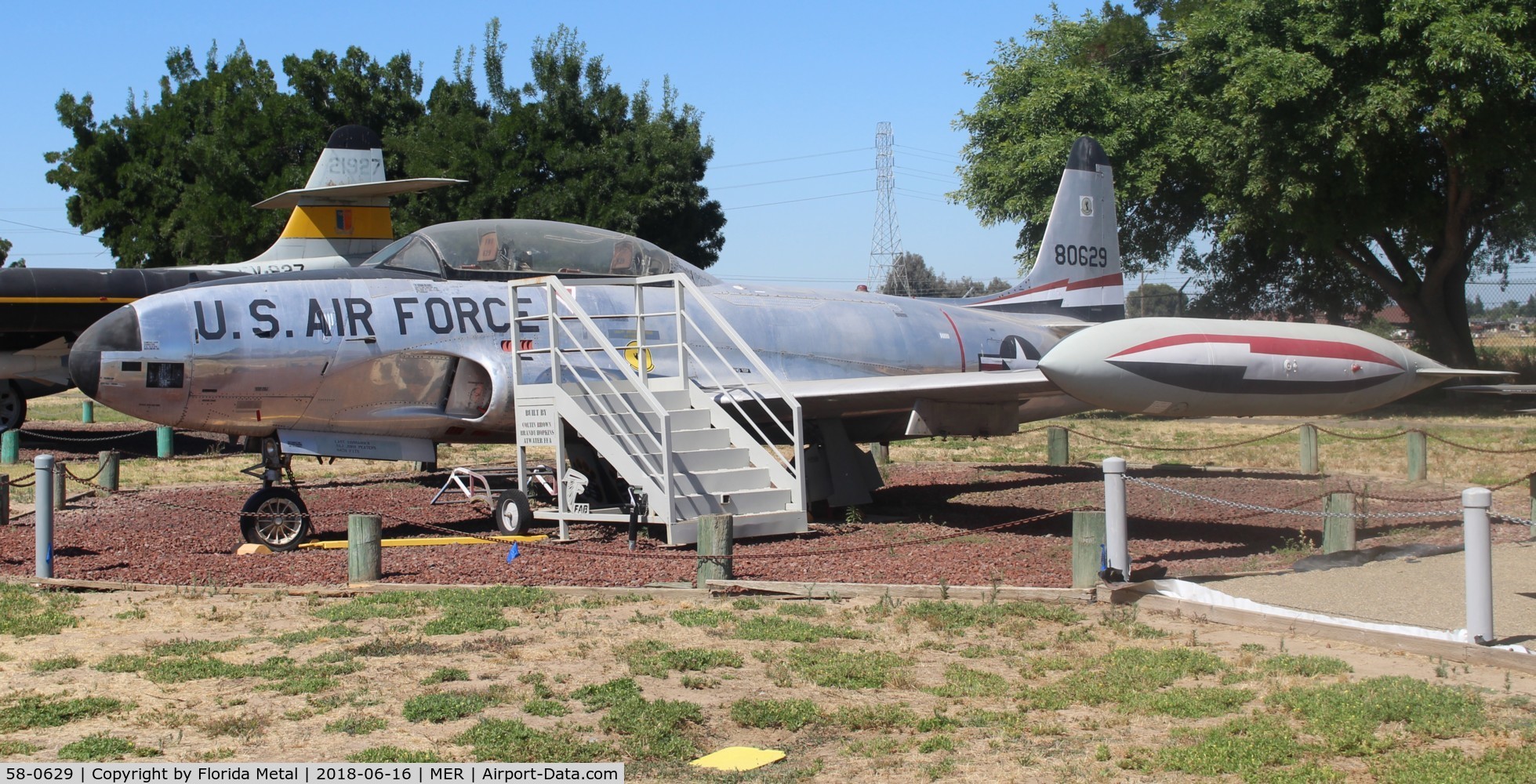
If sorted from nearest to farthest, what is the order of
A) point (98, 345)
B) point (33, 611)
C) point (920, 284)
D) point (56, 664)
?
point (56, 664)
point (33, 611)
point (98, 345)
point (920, 284)

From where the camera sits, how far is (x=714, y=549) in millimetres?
8867

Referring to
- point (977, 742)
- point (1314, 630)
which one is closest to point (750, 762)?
point (977, 742)

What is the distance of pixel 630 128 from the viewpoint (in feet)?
125

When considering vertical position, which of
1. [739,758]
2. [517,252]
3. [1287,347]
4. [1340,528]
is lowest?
[739,758]

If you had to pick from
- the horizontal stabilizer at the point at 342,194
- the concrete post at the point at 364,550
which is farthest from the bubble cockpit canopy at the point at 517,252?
the horizontal stabilizer at the point at 342,194

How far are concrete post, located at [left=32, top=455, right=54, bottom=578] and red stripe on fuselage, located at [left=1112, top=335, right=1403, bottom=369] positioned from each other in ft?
27.0

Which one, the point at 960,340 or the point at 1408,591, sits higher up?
the point at 960,340

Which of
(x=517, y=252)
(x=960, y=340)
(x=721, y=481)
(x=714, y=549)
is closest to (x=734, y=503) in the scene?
(x=721, y=481)

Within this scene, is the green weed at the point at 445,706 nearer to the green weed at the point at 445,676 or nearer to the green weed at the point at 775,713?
the green weed at the point at 445,676

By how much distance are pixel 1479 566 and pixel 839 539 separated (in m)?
5.86

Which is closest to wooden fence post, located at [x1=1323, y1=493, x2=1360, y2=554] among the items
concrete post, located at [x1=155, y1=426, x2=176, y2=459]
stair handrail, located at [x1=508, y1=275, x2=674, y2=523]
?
stair handrail, located at [x1=508, y1=275, x2=674, y2=523]

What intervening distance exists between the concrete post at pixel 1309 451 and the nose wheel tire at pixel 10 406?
2196cm

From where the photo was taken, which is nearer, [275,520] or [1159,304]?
[275,520]
